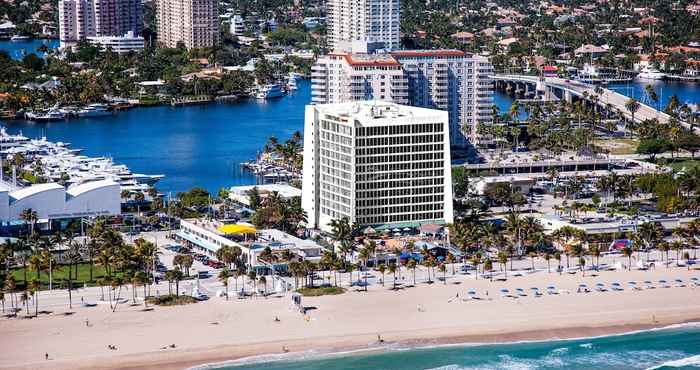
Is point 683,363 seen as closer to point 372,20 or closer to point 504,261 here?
point 504,261

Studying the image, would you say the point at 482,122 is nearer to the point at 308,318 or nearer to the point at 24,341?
the point at 308,318

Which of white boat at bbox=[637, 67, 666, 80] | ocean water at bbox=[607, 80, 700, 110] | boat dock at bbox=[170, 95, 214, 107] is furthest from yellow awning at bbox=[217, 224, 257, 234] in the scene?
white boat at bbox=[637, 67, 666, 80]

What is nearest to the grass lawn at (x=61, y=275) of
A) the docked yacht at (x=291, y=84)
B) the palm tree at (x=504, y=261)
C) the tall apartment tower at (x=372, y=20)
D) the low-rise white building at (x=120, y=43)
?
the palm tree at (x=504, y=261)

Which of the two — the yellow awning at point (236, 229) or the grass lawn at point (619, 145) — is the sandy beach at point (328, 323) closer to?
the yellow awning at point (236, 229)

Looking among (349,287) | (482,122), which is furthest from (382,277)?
(482,122)

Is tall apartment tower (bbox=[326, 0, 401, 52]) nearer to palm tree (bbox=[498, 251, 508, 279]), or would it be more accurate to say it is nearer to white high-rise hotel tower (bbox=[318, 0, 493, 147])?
white high-rise hotel tower (bbox=[318, 0, 493, 147])

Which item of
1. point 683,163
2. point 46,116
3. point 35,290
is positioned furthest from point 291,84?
point 35,290
